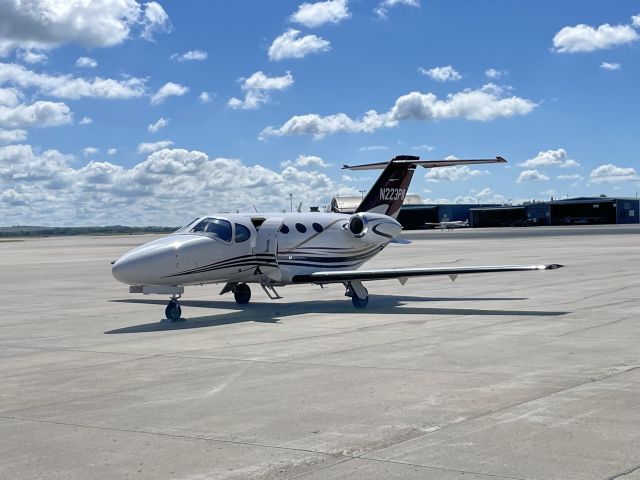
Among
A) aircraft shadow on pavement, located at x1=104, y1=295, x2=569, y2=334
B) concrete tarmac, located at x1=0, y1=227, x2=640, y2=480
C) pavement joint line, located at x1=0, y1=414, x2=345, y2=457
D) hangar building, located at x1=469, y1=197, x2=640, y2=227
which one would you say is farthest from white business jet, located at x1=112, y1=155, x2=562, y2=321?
hangar building, located at x1=469, y1=197, x2=640, y2=227

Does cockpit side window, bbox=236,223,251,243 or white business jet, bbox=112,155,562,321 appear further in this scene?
cockpit side window, bbox=236,223,251,243

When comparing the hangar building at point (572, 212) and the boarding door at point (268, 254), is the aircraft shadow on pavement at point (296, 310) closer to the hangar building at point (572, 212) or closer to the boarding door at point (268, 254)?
the boarding door at point (268, 254)

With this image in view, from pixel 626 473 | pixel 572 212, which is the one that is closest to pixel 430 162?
pixel 626 473

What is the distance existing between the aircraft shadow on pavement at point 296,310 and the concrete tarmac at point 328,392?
0.14 metres

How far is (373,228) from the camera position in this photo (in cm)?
2292

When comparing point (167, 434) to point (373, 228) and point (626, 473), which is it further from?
point (373, 228)

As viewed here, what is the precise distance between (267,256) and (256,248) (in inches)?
13.9

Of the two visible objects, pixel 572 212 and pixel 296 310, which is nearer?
pixel 296 310

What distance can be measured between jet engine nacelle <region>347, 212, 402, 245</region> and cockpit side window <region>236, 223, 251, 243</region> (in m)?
3.18

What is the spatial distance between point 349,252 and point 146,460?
51.3ft

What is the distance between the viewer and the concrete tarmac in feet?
23.5

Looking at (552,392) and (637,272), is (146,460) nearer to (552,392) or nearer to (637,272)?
(552,392)

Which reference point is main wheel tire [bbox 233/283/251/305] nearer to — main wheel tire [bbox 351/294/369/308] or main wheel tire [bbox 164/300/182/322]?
main wheel tire [bbox 351/294/369/308]

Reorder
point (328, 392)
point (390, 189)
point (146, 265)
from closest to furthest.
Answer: point (328, 392)
point (146, 265)
point (390, 189)
